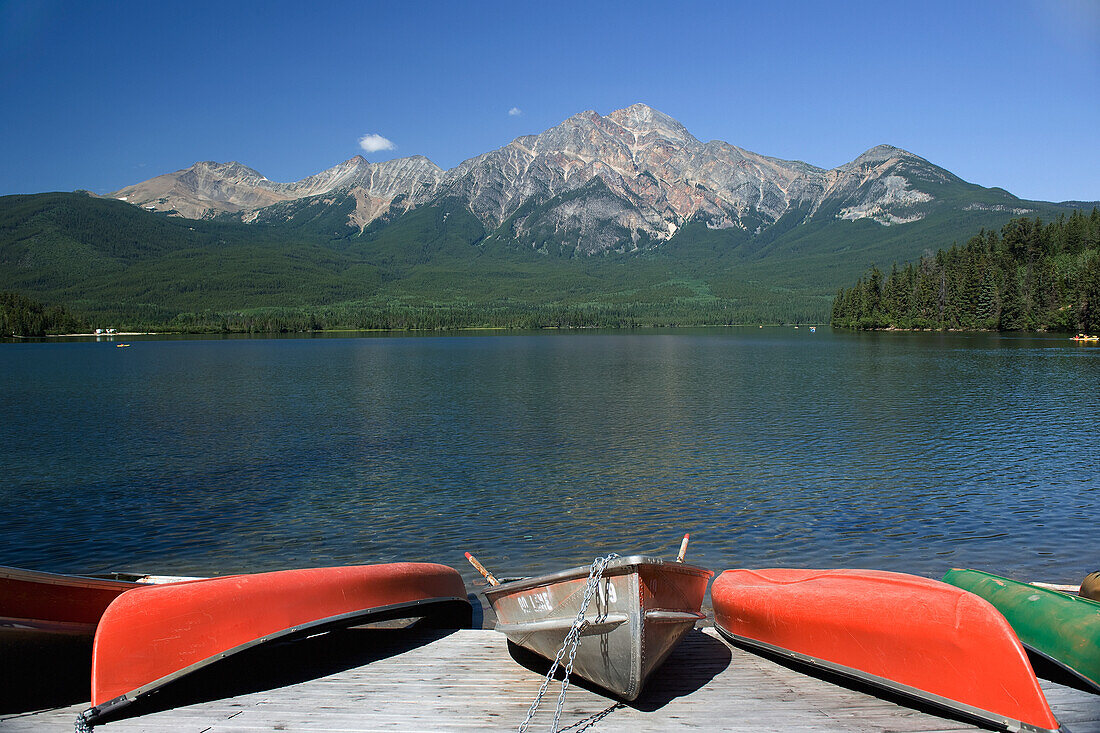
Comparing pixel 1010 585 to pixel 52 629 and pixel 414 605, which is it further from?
pixel 52 629

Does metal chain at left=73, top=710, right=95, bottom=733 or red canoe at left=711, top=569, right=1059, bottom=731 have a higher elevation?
red canoe at left=711, top=569, right=1059, bottom=731

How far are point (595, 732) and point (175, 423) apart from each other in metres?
39.7

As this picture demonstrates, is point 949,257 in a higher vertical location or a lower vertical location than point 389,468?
higher

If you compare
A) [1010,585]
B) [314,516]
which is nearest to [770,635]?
[1010,585]

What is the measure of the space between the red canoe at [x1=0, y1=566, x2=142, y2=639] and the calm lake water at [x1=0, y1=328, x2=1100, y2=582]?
7126 mm

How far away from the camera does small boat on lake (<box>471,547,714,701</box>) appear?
8.76 m

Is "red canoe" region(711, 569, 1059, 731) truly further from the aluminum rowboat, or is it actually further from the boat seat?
the boat seat

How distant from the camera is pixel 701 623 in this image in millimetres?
12695

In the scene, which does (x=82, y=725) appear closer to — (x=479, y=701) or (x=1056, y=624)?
(x=479, y=701)

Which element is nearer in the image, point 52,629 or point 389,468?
A: point 52,629

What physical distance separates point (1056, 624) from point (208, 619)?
1060 cm

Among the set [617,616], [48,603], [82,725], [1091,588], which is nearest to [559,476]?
[1091,588]

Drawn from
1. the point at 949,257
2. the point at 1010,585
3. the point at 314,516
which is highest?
the point at 949,257

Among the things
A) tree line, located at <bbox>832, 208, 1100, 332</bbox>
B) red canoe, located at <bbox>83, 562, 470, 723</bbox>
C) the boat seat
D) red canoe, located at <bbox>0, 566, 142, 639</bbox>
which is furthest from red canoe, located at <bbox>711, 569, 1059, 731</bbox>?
tree line, located at <bbox>832, 208, 1100, 332</bbox>
